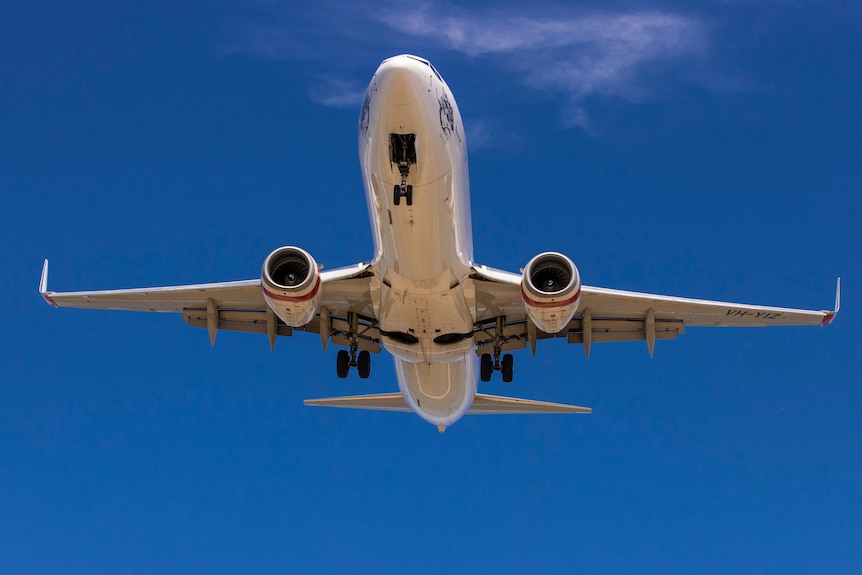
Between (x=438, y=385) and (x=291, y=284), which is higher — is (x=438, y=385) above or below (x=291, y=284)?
below

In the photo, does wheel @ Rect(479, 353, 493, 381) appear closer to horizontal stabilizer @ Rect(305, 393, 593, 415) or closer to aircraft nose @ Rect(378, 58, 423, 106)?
horizontal stabilizer @ Rect(305, 393, 593, 415)

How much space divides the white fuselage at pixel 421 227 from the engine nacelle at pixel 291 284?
5.34 feet

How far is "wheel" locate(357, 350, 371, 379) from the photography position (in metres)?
27.4

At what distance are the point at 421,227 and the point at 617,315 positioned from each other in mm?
8180

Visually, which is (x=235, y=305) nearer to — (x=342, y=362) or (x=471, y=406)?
(x=342, y=362)

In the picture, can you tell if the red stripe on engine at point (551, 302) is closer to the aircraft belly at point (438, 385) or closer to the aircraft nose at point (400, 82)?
the aircraft belly at point (438, 385)

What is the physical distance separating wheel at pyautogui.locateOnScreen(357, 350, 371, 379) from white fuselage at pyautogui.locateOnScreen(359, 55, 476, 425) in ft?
5.10

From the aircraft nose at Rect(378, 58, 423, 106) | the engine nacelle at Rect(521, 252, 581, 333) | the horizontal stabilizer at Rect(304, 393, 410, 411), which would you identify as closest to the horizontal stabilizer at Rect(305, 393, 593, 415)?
the horizontal stabilizer at Rect(304, 393, 410, 411)

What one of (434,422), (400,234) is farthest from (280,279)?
(434,422)

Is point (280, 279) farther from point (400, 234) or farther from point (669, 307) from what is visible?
point (669, 307)

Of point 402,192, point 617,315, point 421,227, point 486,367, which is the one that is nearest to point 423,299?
point 421,227

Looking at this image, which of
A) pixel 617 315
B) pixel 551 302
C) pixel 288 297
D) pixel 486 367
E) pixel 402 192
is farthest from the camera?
pixel 486 367

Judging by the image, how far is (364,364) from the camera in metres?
27.5

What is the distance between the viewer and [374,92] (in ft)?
62.7
